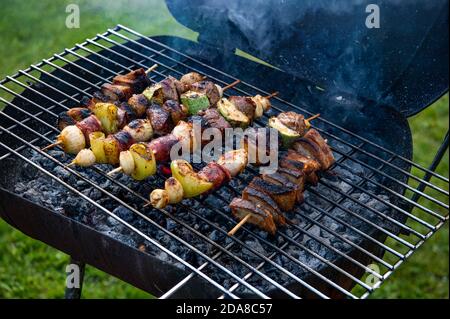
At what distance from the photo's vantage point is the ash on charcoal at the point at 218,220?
125 inches

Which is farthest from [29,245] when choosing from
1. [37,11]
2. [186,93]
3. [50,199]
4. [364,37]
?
[37,11]

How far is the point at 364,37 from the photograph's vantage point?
397 centimetres

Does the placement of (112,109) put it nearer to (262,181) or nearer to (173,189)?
(173,189)

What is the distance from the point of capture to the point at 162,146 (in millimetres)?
3451

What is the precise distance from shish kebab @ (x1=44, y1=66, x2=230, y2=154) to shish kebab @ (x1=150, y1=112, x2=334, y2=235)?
619mm

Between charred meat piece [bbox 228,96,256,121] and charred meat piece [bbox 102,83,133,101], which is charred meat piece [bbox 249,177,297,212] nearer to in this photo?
charred meat piece [bbox 228,96,256,121]

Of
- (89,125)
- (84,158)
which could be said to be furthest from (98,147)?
(89,125)

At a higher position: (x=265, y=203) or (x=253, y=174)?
(x=265, y=203)

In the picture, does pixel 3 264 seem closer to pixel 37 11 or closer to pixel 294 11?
pixel 294 11

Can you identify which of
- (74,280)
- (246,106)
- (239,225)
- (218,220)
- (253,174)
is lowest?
(74,280)

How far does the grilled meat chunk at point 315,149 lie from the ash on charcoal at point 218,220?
0.36 feet

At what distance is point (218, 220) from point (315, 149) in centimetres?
72

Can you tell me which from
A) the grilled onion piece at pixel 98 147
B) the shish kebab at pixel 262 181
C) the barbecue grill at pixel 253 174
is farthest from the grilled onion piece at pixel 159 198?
the grilled onion piece at pixel 98 147

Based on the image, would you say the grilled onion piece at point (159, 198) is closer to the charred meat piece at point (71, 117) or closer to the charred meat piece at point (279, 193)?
the charred meat piece at point (279, 193)
